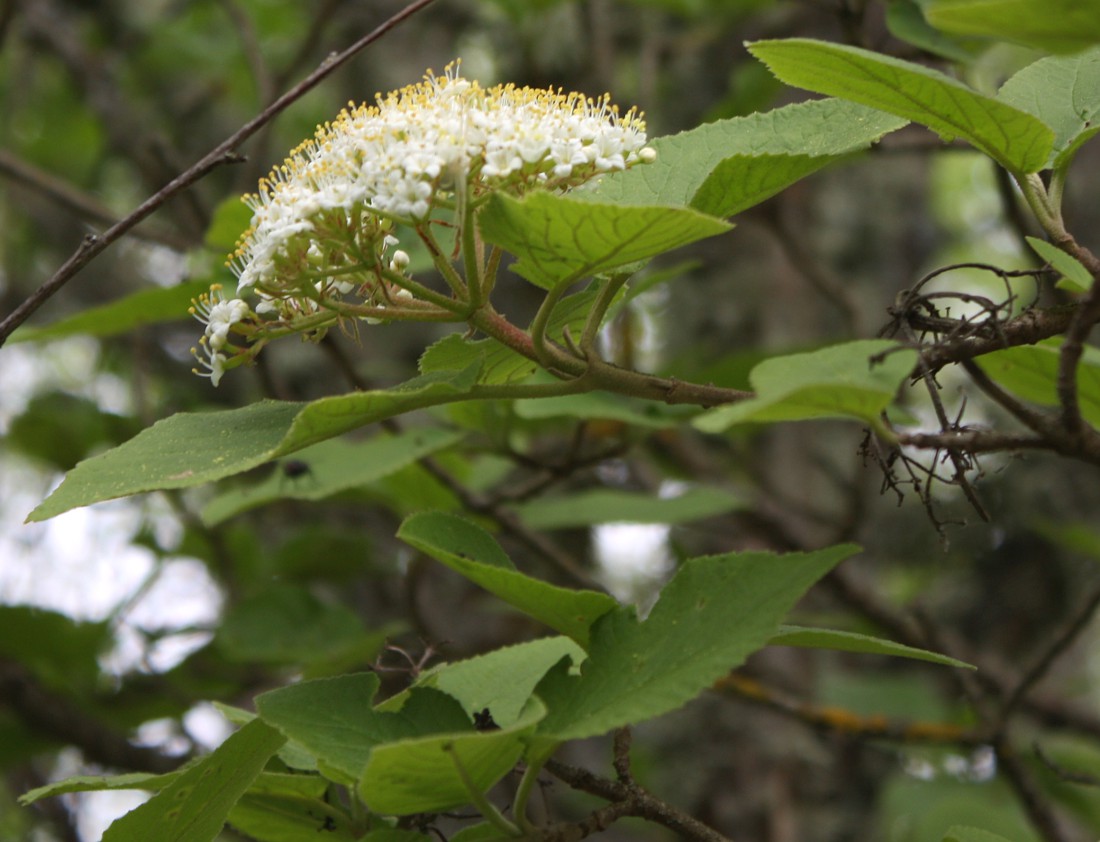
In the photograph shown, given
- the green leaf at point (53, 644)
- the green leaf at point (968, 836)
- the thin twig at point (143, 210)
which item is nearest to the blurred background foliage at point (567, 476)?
the green leaf at point (53, 644)

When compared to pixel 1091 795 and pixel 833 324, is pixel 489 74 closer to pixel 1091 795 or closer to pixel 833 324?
pixel 833 324

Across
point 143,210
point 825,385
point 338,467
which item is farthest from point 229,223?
point 825,385

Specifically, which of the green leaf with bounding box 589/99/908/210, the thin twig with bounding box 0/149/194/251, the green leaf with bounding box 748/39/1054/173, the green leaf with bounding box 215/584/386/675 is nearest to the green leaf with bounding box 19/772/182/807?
the green leaf with bounding box 589/99/908/210

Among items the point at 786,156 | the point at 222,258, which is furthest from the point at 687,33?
the point at 786,156

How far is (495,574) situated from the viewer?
913 mm

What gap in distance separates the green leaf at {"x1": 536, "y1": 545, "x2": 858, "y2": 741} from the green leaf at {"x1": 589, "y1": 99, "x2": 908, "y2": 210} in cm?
32

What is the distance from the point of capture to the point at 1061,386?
0.85m

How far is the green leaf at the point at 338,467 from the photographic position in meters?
1.61

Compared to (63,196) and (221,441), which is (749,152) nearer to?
(221,441)

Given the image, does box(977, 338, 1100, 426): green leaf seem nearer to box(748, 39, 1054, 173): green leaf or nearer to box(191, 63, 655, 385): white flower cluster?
box(748, 39, 1054, 173): green leaf

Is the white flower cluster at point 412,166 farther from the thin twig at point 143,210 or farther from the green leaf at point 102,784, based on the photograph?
the green leaf at point 102,784

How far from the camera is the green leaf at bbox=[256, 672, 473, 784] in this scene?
893 mm

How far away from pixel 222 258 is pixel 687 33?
229 cm

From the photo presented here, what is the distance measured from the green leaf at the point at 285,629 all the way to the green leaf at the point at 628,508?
400mm
